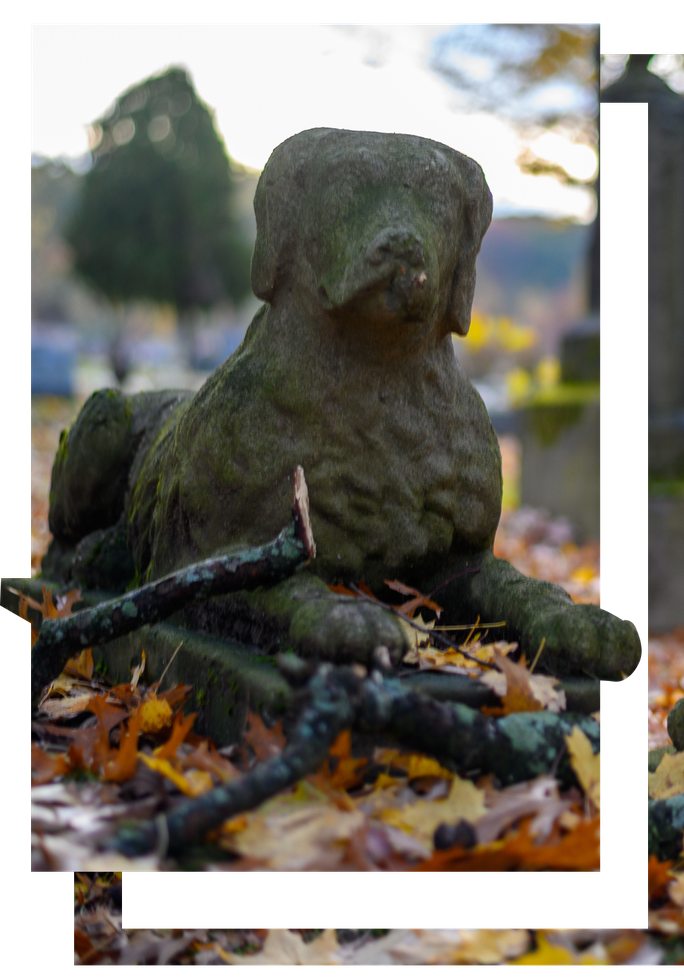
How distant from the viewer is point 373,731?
1.78 meters

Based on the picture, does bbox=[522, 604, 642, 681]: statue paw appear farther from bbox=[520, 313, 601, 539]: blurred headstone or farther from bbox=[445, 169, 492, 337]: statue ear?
bbox=[520, 313, 601, 539]: blurred headstone

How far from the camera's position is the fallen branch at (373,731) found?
1582mm

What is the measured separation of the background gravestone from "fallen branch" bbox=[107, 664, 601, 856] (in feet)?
14.5

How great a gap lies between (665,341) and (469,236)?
15.4ft

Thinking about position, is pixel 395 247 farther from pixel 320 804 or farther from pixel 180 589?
pixel 320 804

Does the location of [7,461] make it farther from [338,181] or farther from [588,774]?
[588,774]

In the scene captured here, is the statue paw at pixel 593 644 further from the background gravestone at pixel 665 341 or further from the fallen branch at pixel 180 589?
the background gravestone at pixel 665 341

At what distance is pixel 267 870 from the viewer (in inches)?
67.4

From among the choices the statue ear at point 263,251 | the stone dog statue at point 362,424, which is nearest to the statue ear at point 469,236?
the stone dog statue at point 362,424

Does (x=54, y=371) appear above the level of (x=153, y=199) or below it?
below

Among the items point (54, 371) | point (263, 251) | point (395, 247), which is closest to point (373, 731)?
point (395, 247)

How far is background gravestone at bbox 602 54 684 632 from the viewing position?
20.0 feet

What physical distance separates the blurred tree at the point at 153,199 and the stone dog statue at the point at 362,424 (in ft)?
72.9

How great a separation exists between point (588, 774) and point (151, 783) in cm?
97
